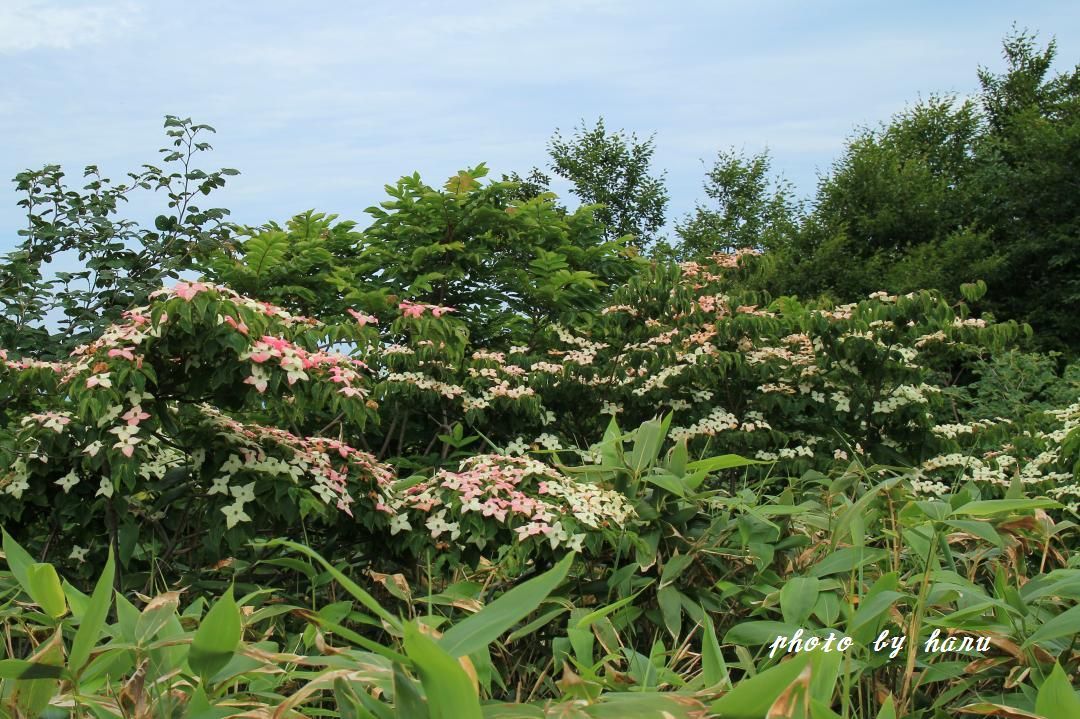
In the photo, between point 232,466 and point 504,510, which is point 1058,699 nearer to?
point 504,510

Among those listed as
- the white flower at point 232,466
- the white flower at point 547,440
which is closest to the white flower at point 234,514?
the white flower at point 232,466

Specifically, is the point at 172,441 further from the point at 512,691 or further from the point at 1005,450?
the point at 1005,450

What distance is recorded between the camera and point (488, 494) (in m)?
2.67

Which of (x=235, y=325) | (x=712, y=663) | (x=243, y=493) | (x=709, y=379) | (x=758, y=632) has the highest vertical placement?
(x=235, y=325)

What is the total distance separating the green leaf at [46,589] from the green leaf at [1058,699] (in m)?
1.27

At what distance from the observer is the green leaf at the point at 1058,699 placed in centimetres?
111

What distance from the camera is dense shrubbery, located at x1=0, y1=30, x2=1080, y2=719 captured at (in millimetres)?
1294

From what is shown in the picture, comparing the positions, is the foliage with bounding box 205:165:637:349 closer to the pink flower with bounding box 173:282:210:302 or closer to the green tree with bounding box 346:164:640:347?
the green tree with bounding box 346:164:640:347

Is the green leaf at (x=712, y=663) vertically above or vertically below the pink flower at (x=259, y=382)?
below

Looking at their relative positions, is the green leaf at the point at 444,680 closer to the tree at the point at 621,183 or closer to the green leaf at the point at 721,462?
the green leaf at the point at 721,462

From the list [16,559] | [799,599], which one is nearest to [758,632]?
[799,599]

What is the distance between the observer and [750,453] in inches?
229

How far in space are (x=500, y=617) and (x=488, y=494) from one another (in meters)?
1.65

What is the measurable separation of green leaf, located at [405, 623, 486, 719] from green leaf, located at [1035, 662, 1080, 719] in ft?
2.29
